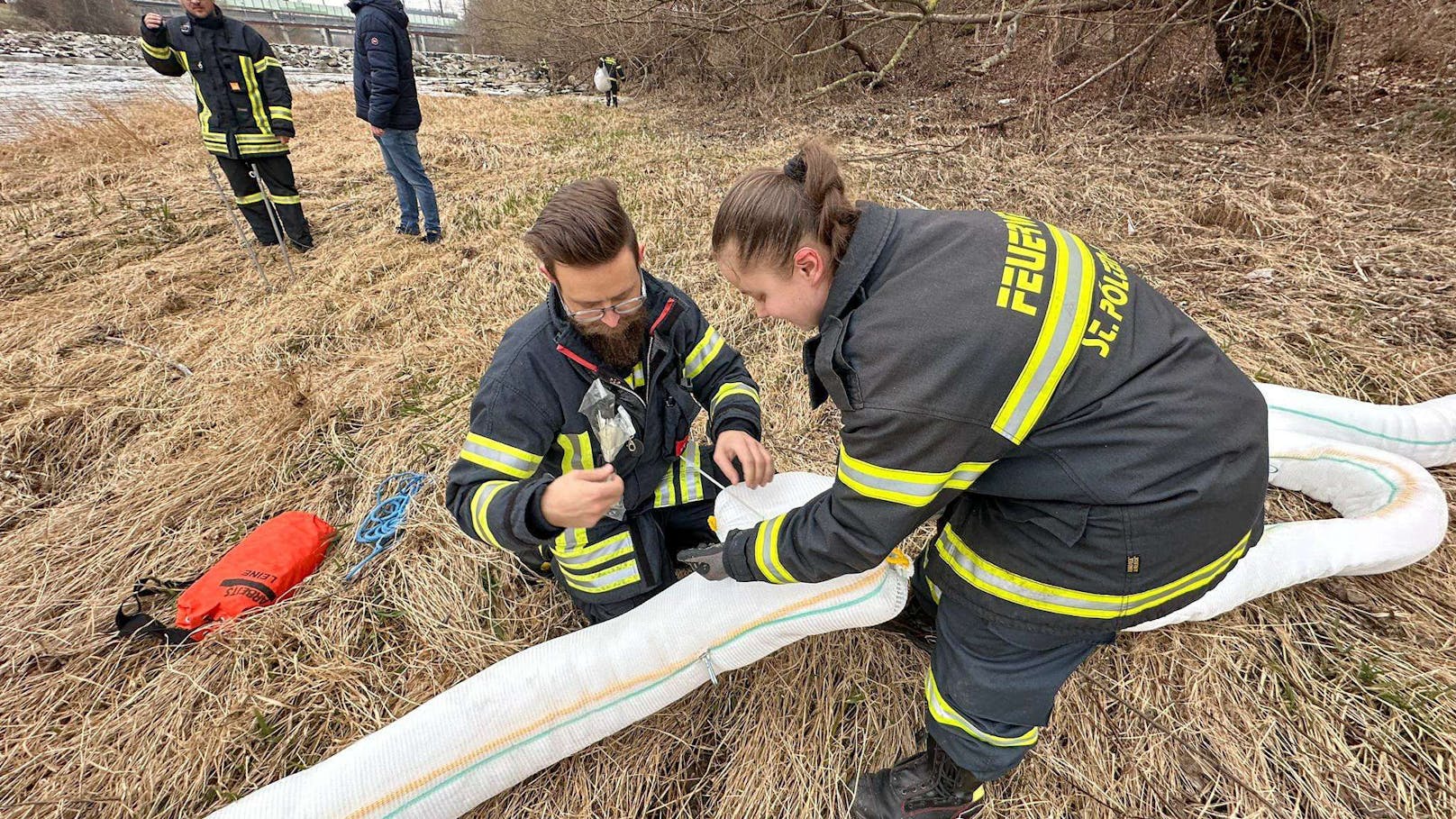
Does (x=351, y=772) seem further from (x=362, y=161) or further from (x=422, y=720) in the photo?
(x=362, y=161)

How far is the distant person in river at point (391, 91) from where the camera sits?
4707 millimetres

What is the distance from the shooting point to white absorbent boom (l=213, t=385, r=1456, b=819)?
59.5 inches

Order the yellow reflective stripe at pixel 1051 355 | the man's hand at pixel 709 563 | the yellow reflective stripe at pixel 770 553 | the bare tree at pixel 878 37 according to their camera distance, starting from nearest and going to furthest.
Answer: the yellow reflective stripe at pixel 1051 355
the yellow reflective stripe at pixel 770 553
the man's hand at pixel 709 563
the bare tree at pixel 878 37

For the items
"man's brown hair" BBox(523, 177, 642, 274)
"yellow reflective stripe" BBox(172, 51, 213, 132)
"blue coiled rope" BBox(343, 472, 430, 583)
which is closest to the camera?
"man's brown hair" BBox(523, 177, 642, 274)

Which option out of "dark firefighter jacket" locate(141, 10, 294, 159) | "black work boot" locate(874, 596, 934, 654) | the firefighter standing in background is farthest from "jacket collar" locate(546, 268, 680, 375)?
"dark firefighter jacket" locate(141, 10, 294, 159)

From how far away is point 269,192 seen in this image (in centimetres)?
505

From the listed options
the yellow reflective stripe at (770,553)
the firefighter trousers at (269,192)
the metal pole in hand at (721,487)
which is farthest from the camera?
the firefighter trousers at (269,192)

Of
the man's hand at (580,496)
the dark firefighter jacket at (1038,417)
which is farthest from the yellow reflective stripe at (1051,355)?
the man's hand at (580,496)

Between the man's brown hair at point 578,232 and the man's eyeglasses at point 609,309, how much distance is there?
0.46 feet

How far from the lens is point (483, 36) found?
3109cm

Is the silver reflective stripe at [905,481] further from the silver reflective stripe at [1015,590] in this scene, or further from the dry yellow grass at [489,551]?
the dry yellow grass at [489,551]

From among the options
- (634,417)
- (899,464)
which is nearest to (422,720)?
(634,417)

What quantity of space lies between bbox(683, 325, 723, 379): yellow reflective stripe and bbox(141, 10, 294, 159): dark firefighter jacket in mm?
4623

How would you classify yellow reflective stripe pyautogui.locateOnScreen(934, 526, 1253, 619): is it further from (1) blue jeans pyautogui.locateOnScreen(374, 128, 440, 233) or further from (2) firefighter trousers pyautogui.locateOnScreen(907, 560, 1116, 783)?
(1) blue jeans pyautogui.locateOnScreen(374, 128, 440, 233)
